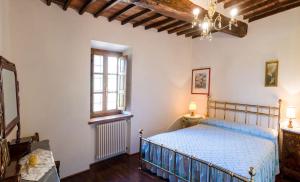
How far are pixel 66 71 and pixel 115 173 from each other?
78.9 inches

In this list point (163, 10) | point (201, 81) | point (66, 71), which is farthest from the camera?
Answer: point (201, 81)

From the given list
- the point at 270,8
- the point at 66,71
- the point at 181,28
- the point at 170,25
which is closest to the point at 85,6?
the point at 66,71

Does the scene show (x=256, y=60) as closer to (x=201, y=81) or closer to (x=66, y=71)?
(x=201, y=81)

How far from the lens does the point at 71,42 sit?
3068 millimetres

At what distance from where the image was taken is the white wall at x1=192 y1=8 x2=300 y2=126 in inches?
138

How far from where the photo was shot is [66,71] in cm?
304

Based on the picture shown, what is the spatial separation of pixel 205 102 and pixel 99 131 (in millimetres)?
2907

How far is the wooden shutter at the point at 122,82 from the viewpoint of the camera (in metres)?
4.00

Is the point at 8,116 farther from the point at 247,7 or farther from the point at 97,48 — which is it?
the point at 247,7

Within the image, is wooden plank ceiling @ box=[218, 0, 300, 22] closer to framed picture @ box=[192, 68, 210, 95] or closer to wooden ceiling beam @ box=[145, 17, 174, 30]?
wooden ceiling beam @ box=[145, 17, 174, 30]

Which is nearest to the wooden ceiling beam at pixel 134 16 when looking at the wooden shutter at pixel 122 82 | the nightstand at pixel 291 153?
the wooden shutter at pixel 122 82

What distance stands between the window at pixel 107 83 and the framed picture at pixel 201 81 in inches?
84.9

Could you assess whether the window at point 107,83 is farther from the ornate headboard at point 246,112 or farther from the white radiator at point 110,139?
the ornate headboard at point 246,112

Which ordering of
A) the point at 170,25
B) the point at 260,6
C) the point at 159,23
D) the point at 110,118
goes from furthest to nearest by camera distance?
the point at 170,25
the point at 159,23
the point at 110,118
the point at 260,6
